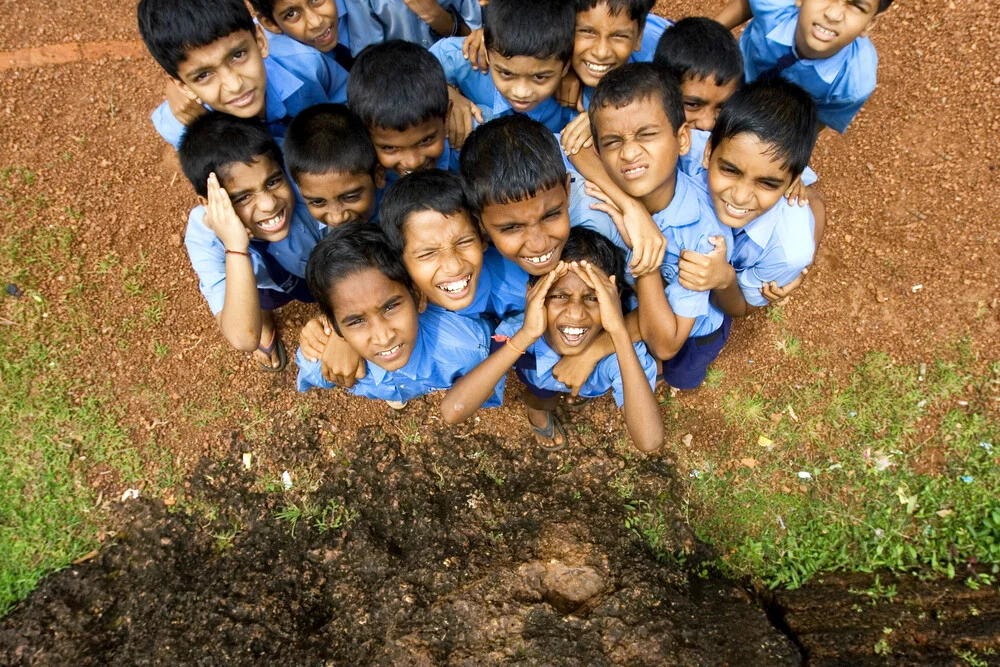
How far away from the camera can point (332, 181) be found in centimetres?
269

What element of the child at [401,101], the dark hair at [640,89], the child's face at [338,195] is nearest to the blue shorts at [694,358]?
the dark hair at [640,89]

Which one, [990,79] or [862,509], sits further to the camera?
[990,79]

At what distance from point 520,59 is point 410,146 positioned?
1.88 feet

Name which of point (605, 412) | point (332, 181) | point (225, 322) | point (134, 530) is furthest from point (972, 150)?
point (134, 530)

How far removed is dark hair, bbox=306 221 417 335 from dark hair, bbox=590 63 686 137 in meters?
0.98

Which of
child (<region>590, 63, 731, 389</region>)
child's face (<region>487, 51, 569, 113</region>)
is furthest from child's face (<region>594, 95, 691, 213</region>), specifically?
child's face (<region>487, 51, 569, 113</region>)

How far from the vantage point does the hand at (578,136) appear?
2768 millimetres

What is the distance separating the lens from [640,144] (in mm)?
2541

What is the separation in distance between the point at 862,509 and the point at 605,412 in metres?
1.30

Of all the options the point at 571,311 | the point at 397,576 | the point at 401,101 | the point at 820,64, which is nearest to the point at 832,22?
the point at 820,64

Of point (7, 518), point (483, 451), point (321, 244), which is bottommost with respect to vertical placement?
point (7, 518)

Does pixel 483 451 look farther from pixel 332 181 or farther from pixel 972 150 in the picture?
pixel 972 150

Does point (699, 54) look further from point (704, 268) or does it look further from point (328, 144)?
point (328, 144)

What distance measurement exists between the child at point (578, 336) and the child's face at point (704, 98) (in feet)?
→ 2.42
